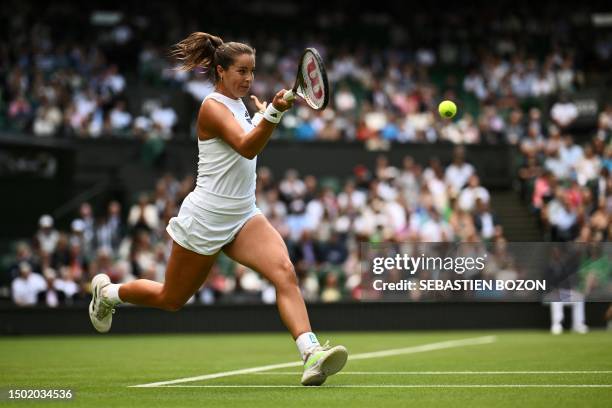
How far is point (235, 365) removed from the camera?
10.9 meters

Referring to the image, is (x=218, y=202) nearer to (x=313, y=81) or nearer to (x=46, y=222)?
(x=313, y=81)

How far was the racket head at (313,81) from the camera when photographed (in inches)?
301

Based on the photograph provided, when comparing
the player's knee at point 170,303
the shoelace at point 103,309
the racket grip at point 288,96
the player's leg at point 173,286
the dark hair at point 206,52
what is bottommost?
the shoelace at point 103,309

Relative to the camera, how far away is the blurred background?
66.3ft

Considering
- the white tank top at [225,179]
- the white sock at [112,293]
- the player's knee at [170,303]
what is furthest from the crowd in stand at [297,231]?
the white tank top at [225,179]

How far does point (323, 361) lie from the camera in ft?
25.1

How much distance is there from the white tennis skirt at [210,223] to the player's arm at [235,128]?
0.45 meters

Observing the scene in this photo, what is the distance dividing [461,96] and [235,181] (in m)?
20.4

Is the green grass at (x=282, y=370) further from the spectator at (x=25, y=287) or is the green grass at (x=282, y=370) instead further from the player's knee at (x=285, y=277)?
the spectator at (x=25, y=287)

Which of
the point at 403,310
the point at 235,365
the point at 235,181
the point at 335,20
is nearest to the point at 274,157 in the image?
the point at 403,310

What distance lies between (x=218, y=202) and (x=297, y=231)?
13.2 metres

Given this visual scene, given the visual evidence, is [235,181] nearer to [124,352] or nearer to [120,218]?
[124,352]

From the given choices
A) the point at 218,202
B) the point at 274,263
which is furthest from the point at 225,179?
the point at 274,263

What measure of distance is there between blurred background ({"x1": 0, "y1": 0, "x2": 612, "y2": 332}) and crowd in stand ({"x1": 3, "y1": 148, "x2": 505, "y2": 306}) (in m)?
0.04
